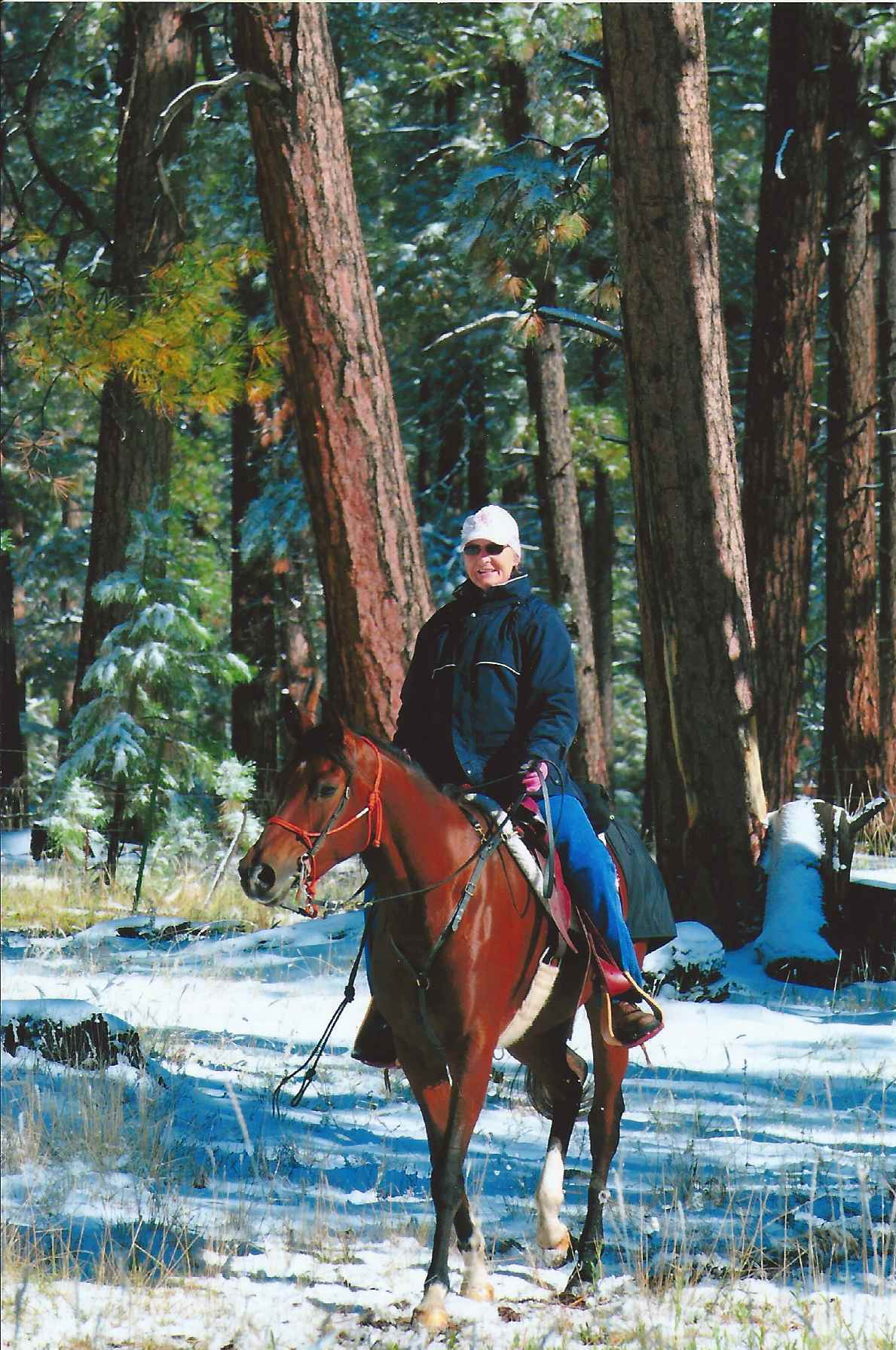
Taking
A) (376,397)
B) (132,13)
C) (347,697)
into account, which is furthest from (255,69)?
(132,13)

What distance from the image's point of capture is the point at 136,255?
1334cm

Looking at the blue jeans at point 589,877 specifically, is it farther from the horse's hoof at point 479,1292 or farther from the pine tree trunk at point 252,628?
the pine tree trunk at point 252,628

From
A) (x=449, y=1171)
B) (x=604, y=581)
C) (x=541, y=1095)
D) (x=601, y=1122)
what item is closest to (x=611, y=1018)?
(x=601, y=1122)

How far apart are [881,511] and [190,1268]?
16440 millimetres

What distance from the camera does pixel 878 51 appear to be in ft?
52.9

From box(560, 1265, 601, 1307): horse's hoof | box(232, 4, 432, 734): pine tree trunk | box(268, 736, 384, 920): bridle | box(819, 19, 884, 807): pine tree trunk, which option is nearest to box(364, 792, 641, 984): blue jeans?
box(268, 736, 384, 920): bridle

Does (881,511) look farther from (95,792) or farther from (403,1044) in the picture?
(403,1044)

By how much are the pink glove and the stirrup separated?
0.93 m

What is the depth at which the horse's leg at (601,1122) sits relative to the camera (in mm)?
5172

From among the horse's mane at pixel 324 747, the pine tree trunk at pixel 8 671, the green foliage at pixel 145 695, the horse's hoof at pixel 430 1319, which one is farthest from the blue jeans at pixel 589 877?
the pine tree trunk at pixel 8 671

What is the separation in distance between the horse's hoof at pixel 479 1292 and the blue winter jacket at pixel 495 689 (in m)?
1.66

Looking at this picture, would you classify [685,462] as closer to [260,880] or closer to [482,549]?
[482,549]

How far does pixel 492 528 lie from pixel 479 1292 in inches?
104

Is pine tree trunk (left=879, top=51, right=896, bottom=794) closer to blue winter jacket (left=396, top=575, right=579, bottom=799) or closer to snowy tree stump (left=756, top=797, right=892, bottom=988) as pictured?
snowy tree stump (left=756, top=797, right=892, bottom=988)
